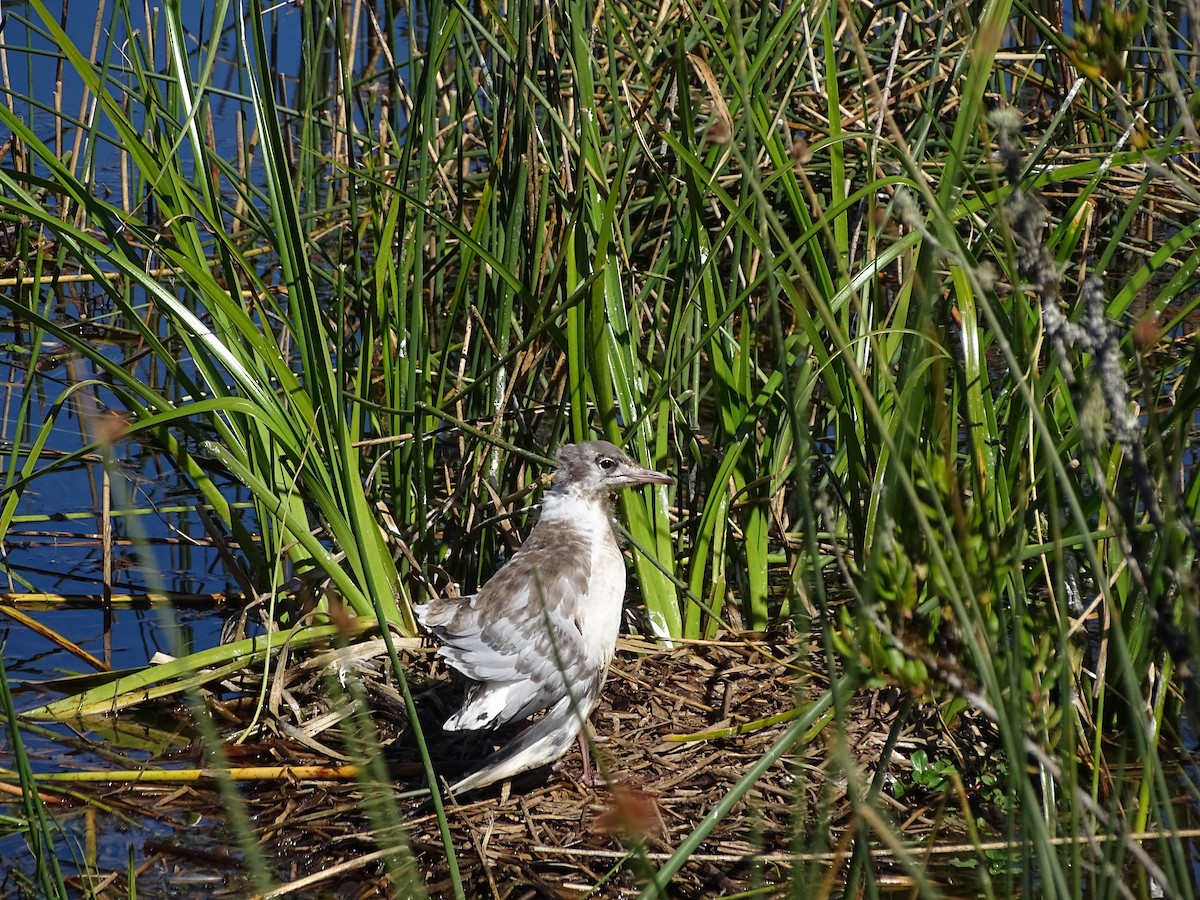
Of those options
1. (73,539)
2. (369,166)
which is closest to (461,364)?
(369,166)

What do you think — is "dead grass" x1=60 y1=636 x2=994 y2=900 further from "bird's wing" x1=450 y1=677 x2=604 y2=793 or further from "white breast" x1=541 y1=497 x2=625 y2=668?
"white breast" x1=541 y1=497 x2=625 y2=668

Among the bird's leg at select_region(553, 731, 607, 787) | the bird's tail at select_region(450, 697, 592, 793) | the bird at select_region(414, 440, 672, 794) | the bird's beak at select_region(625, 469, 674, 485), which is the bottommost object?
the bird's leg at select_region(553, 731, 607, 787)

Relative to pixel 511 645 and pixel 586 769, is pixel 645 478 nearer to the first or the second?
pixel 511 645

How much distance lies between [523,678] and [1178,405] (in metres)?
1.82

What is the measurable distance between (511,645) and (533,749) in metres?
0.30

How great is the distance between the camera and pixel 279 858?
11.5 feet

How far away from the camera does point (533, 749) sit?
12.2 feet

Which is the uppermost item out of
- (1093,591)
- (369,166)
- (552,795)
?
(369,166)

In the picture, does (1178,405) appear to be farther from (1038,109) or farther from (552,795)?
(1038,109)

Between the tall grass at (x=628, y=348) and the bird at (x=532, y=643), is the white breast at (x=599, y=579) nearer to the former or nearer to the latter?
the bird at (x=532, y=643)

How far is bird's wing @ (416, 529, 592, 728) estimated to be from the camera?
365 cm

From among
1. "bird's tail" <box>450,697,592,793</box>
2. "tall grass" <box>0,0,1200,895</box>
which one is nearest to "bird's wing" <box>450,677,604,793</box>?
"bird's tail" <box>450,697,592,793</box>

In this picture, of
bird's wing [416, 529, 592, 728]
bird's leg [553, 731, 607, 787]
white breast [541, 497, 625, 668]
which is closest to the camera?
bird's wing [416, 529, 592, 728]

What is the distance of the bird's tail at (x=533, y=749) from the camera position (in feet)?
12.0
